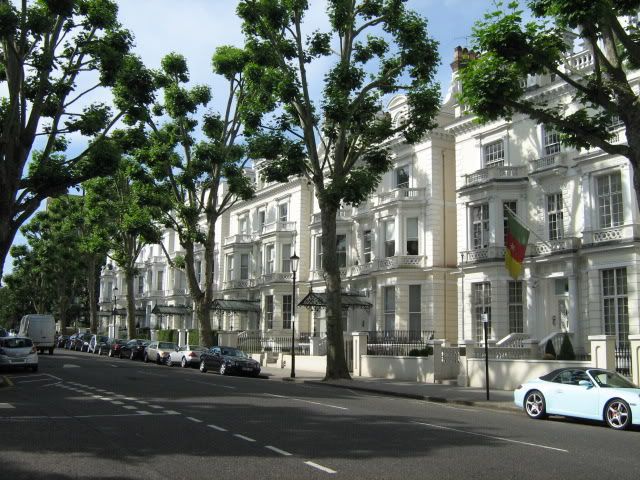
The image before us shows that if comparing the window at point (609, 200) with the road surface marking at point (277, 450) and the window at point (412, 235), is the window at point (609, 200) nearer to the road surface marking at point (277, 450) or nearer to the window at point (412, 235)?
the window at point (412, 235)

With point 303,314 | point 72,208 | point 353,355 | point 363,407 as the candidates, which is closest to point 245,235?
point 303,314

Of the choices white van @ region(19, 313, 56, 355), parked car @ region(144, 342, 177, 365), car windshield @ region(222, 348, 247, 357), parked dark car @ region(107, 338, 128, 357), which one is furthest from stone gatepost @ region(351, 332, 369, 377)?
white van @ region(19, 313, 56, 355)

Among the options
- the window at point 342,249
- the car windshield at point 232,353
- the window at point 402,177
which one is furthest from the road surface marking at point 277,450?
the window at point 342,249

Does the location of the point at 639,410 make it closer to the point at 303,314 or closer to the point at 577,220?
the point at 577,220

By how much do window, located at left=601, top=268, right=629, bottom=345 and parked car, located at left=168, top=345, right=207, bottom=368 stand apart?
751 inches

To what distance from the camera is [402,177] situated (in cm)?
3772

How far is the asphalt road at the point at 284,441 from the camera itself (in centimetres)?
836

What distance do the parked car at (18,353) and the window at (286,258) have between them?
2132 centimetres

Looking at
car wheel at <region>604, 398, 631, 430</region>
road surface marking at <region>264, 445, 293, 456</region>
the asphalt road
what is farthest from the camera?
car wheel at <region>604, 398, 631, 430</region>

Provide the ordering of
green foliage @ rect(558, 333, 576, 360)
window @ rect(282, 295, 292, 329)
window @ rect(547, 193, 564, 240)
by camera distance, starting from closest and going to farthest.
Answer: green foliage @ rect(558, 333, 576, 360), window @ rect(547, 193, 564, 240), window @ rect(282, 295, 292, 329)

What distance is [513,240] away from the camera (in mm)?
26844

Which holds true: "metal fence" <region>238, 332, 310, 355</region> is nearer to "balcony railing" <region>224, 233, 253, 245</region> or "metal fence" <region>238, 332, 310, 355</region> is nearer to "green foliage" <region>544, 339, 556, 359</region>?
"balcony railing" <region>224, 233, 253, 245</region>

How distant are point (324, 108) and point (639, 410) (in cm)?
1591

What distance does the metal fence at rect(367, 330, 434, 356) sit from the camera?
101 ft
